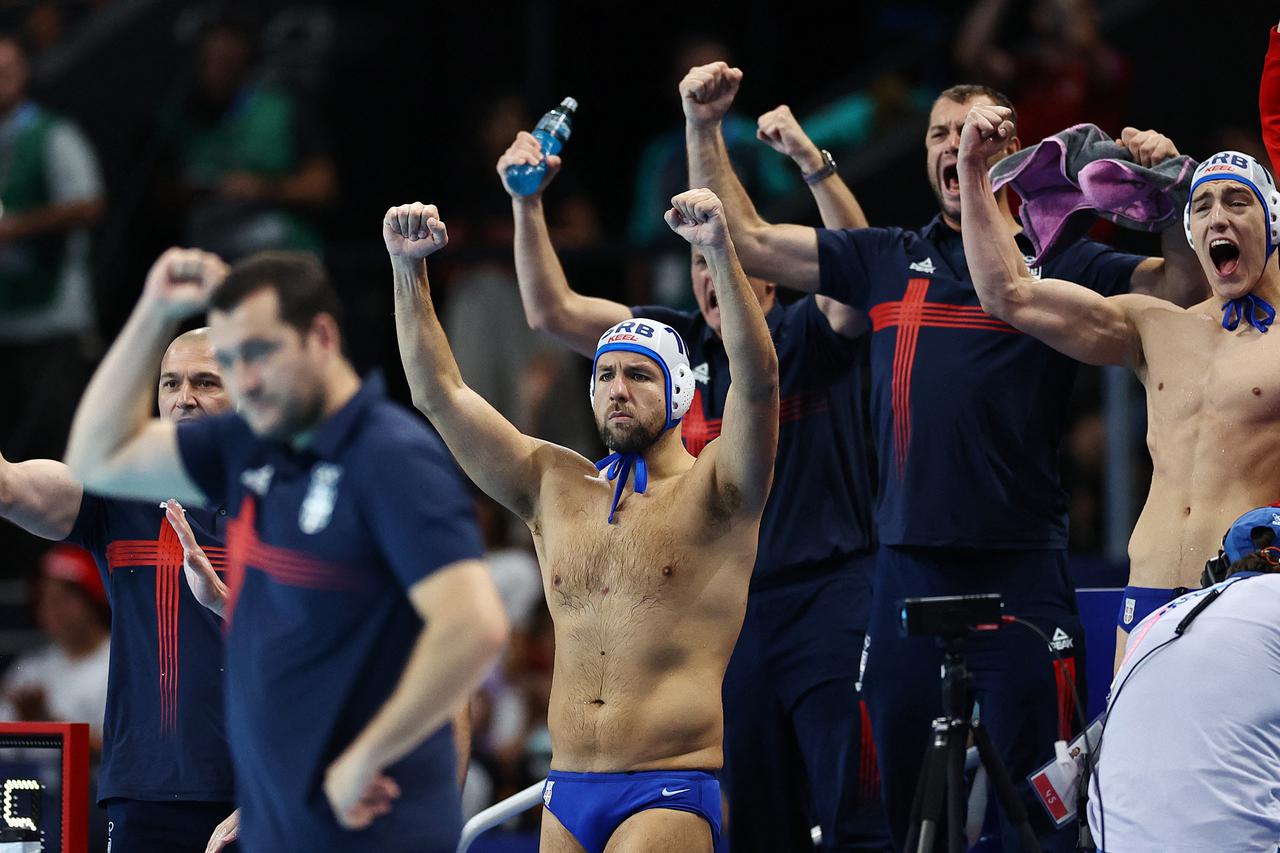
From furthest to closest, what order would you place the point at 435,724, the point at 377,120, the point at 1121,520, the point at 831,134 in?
the point at 377,120 < the point at 831,134 < the point at 1121,520 < the point at 435,724

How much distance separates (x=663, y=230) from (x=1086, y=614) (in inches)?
181

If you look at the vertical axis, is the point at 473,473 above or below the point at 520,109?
below

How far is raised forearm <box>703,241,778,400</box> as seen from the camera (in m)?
5.51

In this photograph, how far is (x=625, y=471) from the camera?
19.2ft

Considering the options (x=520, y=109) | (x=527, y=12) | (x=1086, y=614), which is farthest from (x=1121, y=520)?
(x=527, y=12)

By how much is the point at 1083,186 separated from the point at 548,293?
207 cm

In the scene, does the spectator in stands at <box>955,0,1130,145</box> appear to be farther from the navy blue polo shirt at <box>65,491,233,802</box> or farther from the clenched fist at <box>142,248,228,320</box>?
the clenched fist at <box>142,248,228,320</box>

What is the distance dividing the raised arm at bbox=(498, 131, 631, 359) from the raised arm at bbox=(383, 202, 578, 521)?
3.71ft

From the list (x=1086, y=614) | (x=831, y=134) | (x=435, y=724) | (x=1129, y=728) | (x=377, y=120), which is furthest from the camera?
(x=377, y=120)

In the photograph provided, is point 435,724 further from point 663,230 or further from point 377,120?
point 377,120

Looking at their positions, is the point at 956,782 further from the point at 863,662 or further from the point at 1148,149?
the point at 1148,149

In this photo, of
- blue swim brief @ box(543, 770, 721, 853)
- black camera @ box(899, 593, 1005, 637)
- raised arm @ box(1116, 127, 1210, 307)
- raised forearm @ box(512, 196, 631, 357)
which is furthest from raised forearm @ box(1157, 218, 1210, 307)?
blue swim brief @ box(543, 770, 721, 853)

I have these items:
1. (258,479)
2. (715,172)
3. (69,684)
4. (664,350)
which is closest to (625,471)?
(664,350)

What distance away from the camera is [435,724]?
13.1 ft
